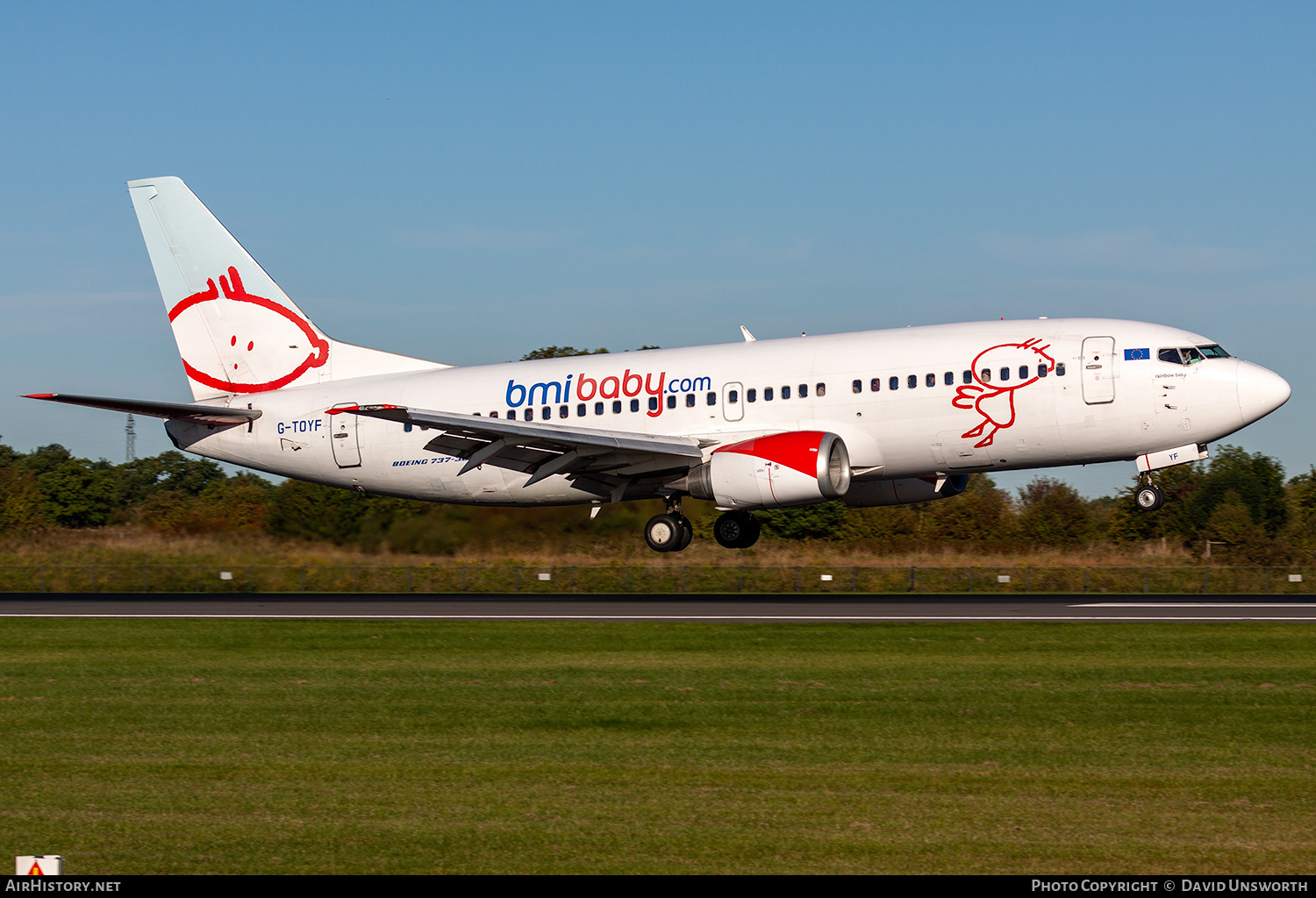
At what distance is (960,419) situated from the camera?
30.4 meters

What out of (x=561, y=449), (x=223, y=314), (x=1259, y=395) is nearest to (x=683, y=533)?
(x=561, y=449)

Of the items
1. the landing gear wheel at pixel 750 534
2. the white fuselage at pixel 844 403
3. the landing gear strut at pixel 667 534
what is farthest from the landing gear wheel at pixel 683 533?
the white fuselage at pixel 844 403

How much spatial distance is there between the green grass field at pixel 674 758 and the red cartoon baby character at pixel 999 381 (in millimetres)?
9165

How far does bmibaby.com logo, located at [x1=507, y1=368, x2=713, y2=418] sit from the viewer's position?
111ft

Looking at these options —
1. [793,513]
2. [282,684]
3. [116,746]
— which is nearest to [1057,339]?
[282,684]

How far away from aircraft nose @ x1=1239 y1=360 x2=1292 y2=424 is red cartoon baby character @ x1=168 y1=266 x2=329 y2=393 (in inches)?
991

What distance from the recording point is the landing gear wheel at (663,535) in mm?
34312

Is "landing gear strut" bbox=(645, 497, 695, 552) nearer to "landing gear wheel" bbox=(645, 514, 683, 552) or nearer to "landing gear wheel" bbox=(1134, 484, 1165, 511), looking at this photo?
"landing gear wheel" bbox=(645, 514, 683, 552)

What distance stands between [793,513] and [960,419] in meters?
32.9

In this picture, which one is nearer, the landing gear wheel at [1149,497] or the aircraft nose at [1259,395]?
the aircraft nose at [1259,395]

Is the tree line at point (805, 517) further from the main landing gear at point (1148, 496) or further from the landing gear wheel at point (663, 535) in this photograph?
the main landing gear at point (1148, 496)

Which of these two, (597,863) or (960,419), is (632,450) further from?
(597,863)

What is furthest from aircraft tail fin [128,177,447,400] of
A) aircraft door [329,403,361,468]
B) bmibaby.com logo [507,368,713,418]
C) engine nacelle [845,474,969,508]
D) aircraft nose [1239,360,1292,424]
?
aircraft nose [1239,360,1292,424]

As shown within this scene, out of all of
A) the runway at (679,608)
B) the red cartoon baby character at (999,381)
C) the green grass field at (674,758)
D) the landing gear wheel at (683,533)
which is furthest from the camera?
the landing gear wheel at (683,533)
